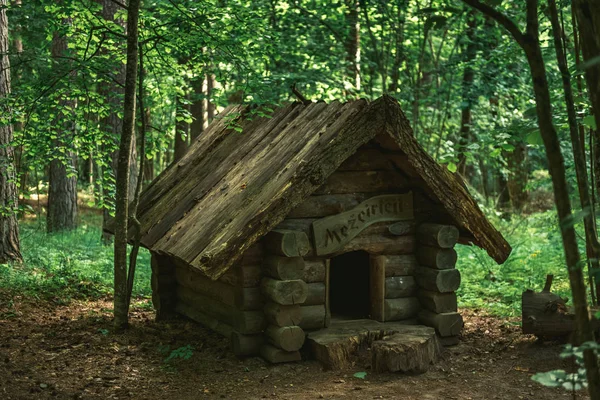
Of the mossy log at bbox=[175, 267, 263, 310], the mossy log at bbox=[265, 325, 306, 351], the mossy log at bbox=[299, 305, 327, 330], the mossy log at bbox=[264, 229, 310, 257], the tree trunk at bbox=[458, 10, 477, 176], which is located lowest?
the mossy log at bbox=[265, 325, 306, 351]

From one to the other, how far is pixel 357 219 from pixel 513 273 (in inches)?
224

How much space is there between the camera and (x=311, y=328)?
7.54 metres

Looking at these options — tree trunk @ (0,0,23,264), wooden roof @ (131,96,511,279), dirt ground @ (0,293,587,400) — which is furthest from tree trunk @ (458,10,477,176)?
tree trunk @ (0,0,23,264)

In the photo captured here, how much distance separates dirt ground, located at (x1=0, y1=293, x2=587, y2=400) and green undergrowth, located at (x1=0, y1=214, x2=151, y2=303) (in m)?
1.02

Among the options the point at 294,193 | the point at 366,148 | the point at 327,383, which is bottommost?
the point at 327,383

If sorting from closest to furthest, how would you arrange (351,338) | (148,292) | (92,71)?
(351,338), (92,71), (148,292)

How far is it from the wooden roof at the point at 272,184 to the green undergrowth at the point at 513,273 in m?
2.73

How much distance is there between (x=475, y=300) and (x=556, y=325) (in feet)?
9.61

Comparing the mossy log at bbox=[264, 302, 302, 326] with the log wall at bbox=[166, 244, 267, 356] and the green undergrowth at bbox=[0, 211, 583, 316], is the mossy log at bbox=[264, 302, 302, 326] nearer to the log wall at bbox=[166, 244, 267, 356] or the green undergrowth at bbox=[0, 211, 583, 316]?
the log wall at bbox=[166, 244, 267, 356]

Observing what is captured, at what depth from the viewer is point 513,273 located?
12.2m

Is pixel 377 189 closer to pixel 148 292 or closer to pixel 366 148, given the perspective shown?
pixel 366 148

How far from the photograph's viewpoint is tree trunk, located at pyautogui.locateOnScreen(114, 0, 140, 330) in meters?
7.86

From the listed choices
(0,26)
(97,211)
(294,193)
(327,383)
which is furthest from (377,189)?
(97,211)

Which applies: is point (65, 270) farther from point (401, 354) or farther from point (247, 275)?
point (401, 354)
